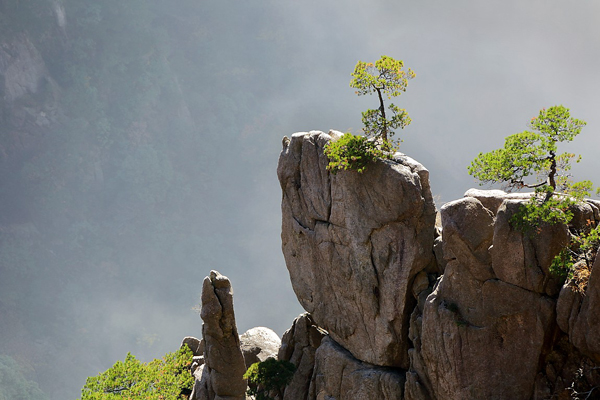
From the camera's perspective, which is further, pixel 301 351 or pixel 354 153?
pixel 301 351

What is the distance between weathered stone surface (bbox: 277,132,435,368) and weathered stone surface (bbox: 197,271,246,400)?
5.21 metres

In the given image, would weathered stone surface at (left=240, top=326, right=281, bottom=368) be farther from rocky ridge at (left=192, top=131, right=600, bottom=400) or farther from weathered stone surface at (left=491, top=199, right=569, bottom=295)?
weathered stone surface at (left=491, top=199, right=569, bottom=295)

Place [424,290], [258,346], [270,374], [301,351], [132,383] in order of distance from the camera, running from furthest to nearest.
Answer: [258,346], [301,351], [270,374], [132,383], [424,290]

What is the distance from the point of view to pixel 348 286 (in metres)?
30.5

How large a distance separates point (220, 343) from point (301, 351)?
5721 millimetres

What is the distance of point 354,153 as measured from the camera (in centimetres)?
2925

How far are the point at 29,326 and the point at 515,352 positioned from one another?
609ft

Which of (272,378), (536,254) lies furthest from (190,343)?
(536,254)

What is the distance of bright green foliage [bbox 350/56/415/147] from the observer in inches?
1211

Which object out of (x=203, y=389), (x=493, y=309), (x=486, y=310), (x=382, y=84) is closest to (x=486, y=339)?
(x=486, y=310)

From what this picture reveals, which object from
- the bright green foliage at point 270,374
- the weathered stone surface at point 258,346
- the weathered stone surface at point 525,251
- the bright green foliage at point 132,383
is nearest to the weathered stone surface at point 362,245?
the bright green foliage at point 270,374

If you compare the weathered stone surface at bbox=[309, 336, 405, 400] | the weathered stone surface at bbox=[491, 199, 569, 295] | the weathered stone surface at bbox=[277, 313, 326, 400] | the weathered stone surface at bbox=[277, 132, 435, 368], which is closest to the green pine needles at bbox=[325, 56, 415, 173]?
the weathered stone surface at bbox=[277, 132, 435, 368]

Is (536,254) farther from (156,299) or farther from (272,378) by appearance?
(156,299)

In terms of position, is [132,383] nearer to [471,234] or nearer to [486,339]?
[486,339]
